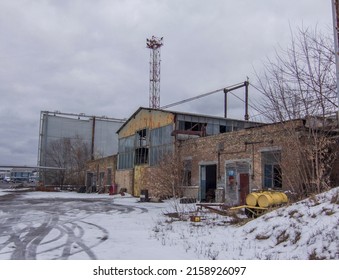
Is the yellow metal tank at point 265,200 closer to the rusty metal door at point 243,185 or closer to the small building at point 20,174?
the rusty metal door at point 243,185

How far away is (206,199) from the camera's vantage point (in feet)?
78.7

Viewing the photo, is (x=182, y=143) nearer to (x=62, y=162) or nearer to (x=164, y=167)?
(x=164, y=167)

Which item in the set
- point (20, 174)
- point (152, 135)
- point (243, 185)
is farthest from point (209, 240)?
point (20, 174)

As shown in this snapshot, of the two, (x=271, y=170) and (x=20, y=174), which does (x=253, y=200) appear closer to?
(x=271, y=170)

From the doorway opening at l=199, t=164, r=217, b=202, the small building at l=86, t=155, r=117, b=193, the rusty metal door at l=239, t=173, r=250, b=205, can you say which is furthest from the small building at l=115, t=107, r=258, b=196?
the rusty metal door at l=239, t=173, r=250, b=205

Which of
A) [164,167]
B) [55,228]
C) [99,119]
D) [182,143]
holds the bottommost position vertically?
[55,228]

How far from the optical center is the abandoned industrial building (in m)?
17.6

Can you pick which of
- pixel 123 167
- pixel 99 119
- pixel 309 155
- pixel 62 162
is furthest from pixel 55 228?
pixel 99 119

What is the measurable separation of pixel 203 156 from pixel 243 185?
172 inches

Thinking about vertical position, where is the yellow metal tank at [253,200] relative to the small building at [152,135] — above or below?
below

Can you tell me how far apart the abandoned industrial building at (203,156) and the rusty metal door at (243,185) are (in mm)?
51

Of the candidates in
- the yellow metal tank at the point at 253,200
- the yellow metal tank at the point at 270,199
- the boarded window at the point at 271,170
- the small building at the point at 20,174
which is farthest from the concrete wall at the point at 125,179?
the small building at the point at 20,174

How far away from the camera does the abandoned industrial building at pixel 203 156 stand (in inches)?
693
